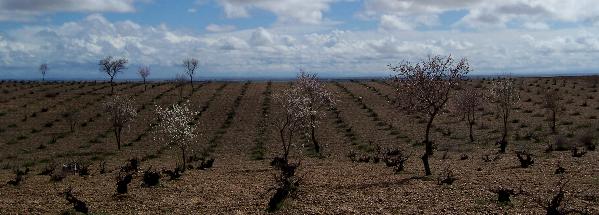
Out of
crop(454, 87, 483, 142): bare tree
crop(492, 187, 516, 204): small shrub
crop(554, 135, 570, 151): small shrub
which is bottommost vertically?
crop(554, 135, 570, 151): small shrub

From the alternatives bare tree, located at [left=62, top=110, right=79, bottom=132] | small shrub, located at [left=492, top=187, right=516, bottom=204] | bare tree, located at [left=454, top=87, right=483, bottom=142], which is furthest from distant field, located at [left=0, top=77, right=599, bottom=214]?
bare tree, located at [left=454, top=87, right=483, bottom=142]

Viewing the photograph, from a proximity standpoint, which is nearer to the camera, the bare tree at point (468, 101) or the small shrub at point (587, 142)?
the small shrub at point (587, 142)

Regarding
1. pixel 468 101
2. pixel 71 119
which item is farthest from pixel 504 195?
pixel 71 119

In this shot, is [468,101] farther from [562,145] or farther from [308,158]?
[308,158]

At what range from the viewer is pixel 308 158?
1464 inches

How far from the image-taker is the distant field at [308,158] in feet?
62.6

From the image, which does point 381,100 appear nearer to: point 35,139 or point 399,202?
point 35,139

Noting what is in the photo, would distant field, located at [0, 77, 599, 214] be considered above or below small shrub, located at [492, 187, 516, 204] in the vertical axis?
below

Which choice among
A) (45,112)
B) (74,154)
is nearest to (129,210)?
(74,154)

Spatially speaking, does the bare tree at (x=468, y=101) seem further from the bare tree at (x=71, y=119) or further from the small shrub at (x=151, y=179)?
the bare tree at (x=71, y=119)

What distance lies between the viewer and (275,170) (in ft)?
97.8

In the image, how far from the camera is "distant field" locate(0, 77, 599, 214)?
1909cm

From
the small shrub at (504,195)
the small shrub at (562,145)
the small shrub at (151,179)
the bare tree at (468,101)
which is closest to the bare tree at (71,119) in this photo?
the small shrub at (151,179)

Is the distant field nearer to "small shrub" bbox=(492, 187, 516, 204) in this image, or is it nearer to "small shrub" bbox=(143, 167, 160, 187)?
"small shrub" bbox=(492, 187, 516, 204)
